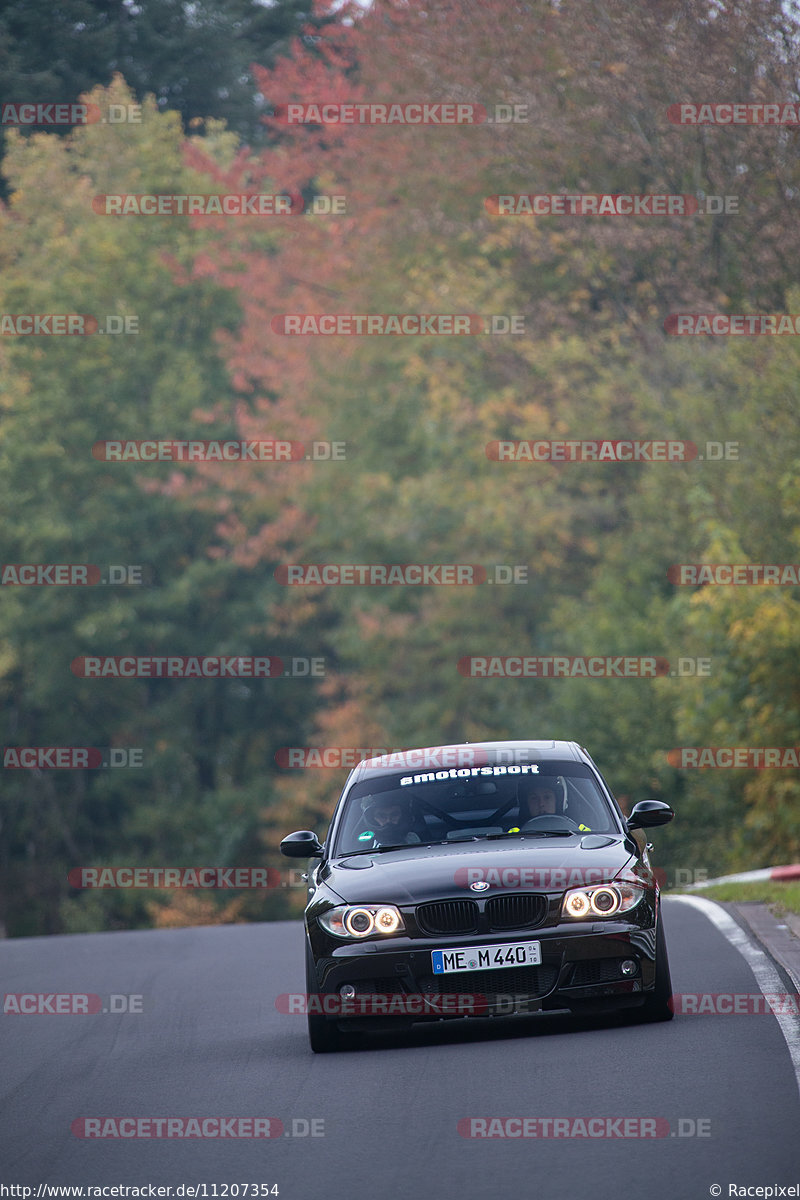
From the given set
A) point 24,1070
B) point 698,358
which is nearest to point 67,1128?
point 24,1070

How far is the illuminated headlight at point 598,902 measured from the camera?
9.77m

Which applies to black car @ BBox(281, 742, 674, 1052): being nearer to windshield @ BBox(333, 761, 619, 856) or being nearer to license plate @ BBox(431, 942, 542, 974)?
license plate @ BBox(431, 942, 542, 974)

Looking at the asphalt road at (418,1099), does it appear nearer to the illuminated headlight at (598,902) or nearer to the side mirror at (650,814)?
the illuminated headlight at (598,902)

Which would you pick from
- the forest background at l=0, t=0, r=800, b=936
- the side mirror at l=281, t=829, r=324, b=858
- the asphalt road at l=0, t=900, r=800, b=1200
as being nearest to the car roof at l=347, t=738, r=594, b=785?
the side mirror at l=281, t=829, r=324, b=858

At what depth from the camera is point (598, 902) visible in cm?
982

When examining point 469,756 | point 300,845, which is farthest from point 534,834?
point 300,845

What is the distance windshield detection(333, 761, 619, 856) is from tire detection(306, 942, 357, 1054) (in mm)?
1081

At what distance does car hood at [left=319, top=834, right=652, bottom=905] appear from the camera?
9.88 meters

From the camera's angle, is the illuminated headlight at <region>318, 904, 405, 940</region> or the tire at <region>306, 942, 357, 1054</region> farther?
the tire at <region>306, 942, 357, 1054</region>

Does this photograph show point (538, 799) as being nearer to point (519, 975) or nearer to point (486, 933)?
point (486, 933)

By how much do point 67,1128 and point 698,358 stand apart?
27.0 metres

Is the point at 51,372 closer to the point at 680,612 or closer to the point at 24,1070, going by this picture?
the point at 680,612

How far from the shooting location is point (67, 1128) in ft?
28.1

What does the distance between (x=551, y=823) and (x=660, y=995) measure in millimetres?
1316
